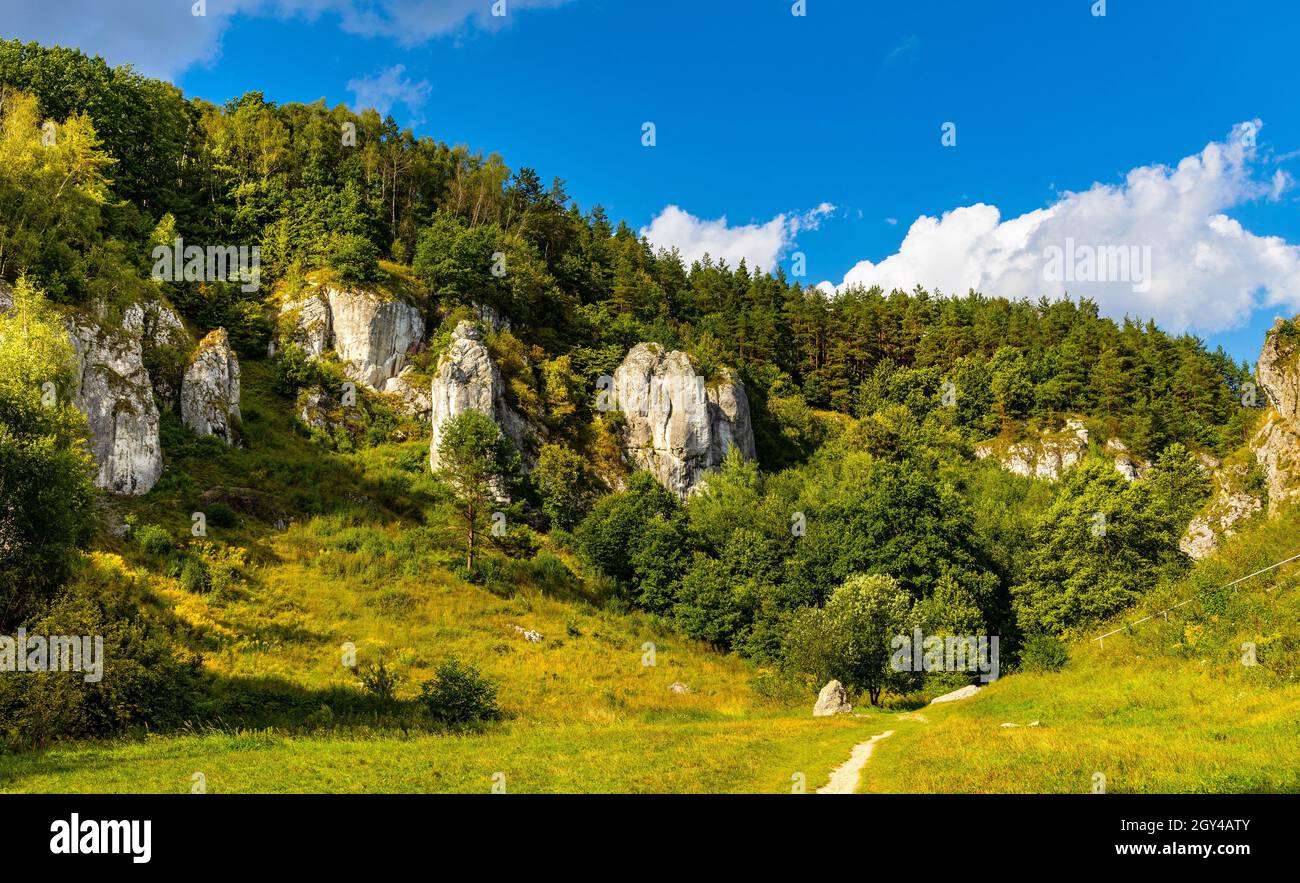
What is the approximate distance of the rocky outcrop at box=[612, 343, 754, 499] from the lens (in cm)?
7988

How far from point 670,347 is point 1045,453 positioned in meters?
48.9

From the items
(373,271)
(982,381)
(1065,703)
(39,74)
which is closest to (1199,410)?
(982,381)

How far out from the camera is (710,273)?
12775 cm

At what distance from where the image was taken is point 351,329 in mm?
73438

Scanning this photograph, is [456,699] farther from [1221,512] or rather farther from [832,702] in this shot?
[1221,512]

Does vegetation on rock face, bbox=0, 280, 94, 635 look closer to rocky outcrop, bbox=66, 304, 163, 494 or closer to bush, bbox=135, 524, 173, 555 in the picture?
bush, bbox=135, 524, 173, 555

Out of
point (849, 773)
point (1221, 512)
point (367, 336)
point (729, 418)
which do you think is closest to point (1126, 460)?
point (1221, 512)

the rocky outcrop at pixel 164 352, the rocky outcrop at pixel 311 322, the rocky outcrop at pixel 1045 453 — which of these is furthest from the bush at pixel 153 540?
the rocky outcrop at pixel 1045 453

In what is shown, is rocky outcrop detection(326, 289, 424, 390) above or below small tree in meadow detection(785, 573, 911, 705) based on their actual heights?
above

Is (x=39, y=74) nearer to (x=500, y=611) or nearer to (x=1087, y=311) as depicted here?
(x=500, y=611)

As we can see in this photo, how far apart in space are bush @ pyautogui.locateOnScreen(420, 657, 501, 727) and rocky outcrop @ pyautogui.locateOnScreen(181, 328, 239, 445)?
1609 inches

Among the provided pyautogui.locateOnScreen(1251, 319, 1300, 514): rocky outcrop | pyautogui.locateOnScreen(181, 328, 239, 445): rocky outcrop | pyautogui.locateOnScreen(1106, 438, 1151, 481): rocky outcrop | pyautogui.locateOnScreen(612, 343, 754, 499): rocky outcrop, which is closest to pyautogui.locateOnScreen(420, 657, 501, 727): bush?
pyautogui.locateOnScreen(181, 328, 239, 445): rocky outcrop

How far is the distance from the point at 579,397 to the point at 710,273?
56.8m
